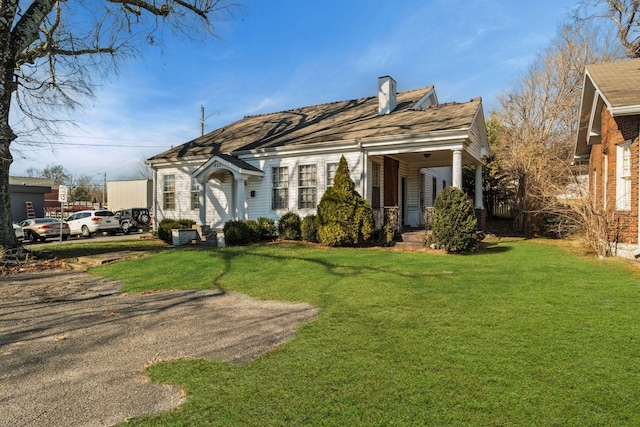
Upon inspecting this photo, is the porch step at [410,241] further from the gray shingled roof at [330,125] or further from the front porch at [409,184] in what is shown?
the gray shingled roof at [330,125]

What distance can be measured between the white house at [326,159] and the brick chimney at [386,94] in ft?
0.14

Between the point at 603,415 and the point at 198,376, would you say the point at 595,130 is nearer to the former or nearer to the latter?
the point at 603,415

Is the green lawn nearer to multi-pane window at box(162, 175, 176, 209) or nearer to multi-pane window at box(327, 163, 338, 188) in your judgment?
multi-pane window at box(327, 163, 338, 188)

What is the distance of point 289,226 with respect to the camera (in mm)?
14320

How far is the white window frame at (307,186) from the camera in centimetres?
1518

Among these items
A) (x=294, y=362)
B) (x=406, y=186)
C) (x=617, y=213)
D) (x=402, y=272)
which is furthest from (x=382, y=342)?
(x=406, y=186)

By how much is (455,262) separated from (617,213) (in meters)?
4.23

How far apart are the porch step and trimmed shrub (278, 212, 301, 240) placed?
3.73 metres

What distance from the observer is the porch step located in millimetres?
12172

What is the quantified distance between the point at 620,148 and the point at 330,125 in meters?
10.4

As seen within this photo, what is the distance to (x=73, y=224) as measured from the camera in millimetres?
23922

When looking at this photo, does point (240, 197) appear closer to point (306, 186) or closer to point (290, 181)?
point (290, 181)

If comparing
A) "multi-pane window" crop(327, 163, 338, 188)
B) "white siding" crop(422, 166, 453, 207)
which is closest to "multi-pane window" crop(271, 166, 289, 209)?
"multi-pane window" crop(327, 163, 338, 188)

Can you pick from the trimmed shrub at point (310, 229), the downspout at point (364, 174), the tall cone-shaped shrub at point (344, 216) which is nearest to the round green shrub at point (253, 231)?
the trimmed shrub at point (310, 229)
